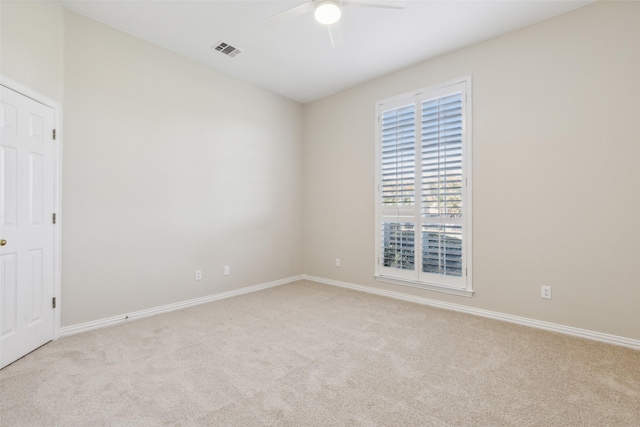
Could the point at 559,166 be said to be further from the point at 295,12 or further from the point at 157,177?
the point at 157,177

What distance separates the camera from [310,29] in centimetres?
301

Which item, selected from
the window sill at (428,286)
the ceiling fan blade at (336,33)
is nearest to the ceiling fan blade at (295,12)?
the ceiling fan blade at (336,33)

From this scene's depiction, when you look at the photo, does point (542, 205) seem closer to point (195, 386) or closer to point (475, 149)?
point (475, 149)

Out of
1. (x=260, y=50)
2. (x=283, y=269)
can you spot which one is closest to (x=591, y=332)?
(x=283, y=269)

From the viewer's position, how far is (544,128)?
9.41ft

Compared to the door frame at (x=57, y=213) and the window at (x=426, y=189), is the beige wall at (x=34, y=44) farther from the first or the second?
the window at (x=426, y=189)

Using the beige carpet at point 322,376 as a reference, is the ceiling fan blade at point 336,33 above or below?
above

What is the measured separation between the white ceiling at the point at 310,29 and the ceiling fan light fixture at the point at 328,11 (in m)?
0.58

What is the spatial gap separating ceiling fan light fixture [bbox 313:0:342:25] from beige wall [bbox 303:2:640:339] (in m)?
1.80

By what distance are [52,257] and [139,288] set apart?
0.84 metres

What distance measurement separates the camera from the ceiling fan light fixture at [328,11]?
7.10 ft

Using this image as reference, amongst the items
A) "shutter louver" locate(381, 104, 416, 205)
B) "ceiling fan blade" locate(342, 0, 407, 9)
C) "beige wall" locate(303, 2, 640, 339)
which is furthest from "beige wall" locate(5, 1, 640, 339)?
"ceiling fan blade" locate(342, 0, 407, 9)

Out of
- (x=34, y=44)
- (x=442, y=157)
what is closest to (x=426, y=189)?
(x=442, y=157)

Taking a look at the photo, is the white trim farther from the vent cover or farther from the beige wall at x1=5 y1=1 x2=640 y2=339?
the vent cover
